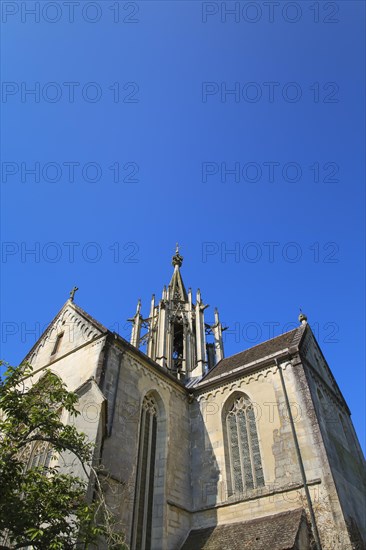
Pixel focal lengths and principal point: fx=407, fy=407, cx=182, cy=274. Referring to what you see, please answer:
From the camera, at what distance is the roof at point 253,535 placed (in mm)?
10438

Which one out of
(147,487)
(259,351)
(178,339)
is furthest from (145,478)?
(178,339)

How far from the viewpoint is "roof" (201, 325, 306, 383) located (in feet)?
54.3

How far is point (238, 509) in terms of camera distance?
1281cm

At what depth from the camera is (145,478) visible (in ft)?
43.4

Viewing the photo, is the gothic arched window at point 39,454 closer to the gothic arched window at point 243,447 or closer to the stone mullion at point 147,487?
the stone mullion at point 147,487

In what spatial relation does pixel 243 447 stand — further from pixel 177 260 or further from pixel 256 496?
pixel 177 260

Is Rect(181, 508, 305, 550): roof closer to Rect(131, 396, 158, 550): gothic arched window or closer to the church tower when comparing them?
Rect(131, 396, 158, 550): gothic arched window

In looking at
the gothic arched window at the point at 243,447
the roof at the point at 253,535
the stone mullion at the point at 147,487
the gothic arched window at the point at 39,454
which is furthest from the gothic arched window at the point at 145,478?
the gothic arched window at the point at 39,454

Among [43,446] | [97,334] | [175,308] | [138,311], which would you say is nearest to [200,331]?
[175,308]

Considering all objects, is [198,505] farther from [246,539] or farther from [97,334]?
[97,334]

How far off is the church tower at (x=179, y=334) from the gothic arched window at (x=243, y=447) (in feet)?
28.9

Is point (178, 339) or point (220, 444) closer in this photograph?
point (220, 444)

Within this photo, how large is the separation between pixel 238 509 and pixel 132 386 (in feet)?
16.9

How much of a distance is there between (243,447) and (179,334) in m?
14.6
